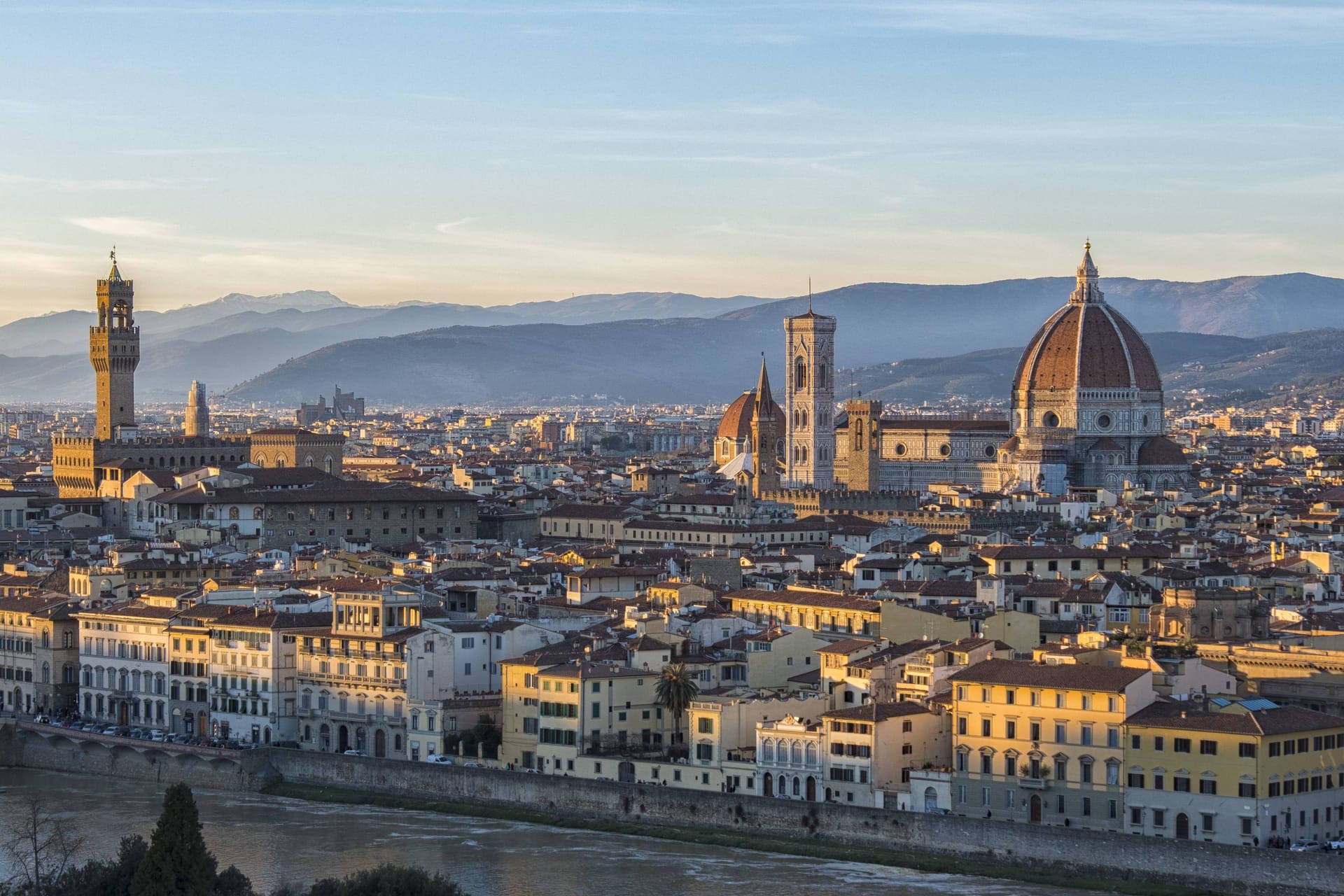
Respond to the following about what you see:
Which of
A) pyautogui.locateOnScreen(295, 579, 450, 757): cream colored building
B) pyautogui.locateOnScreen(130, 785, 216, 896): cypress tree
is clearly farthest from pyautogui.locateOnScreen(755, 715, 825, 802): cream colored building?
pyautogui.locateOnScreen(130, 785, 216, 896): cypress tree

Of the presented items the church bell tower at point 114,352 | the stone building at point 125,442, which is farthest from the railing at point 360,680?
the church bell tower at point 114,352

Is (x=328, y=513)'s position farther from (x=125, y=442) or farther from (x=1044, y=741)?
(x=1044, y=741)

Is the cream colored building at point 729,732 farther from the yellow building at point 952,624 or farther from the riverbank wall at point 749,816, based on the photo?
the yellow building at point 952,624

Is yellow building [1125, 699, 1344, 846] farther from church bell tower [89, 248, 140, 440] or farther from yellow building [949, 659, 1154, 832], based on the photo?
church bell tower [89, 248, 140, 440]

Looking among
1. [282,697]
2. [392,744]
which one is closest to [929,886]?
[392,744]

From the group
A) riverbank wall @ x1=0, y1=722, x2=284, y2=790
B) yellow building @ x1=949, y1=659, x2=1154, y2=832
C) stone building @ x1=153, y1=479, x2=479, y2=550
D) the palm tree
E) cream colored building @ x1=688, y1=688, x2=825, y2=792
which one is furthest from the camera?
stone building @ x1=153, y1=479, x2=479, y2=550

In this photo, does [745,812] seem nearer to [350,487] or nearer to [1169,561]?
[1169,561]

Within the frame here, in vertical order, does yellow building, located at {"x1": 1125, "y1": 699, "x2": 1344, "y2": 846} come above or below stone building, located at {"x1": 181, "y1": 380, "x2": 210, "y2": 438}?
below
